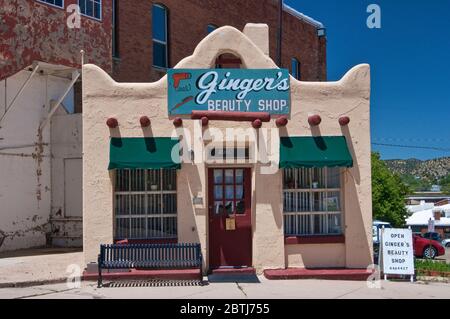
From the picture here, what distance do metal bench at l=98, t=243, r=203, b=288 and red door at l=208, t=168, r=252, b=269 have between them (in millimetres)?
768

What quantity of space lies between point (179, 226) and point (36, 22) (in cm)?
752

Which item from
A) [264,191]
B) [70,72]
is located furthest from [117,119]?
[70,72]

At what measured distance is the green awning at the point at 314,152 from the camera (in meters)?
12.4

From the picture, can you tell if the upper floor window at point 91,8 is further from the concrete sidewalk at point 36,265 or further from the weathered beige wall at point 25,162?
the concrete sidewalk at point 36,265

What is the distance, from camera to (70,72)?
1833 centimetres

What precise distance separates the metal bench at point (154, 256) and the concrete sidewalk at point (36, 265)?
1186 mm

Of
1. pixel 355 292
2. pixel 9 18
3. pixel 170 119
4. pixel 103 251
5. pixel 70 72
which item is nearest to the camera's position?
pixel 355 292

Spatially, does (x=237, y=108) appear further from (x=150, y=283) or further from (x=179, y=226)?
(x=150, y=283)

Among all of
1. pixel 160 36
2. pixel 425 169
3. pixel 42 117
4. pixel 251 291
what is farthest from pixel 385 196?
pixel 425 169

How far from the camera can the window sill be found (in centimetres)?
1276

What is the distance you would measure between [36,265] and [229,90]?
6.18 metres

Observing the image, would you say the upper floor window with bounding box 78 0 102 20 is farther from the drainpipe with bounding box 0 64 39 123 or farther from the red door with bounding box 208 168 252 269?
the red door with bounding box 208 168 252 269

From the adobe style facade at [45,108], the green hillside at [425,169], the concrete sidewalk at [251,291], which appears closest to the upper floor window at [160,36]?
the adobe style facade at [45,108]

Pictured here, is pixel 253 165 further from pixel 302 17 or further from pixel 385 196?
pixel 385 196
